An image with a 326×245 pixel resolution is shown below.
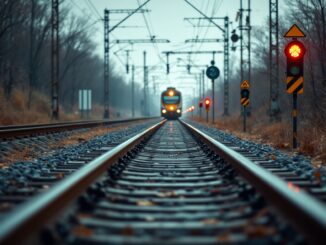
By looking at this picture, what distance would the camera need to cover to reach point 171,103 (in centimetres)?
5362

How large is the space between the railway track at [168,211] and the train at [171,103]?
46.6 meters

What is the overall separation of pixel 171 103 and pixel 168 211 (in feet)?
160

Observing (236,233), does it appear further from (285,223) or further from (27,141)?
(27,141)

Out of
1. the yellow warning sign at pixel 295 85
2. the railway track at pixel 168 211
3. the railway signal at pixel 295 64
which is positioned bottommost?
the railway track at pixel 168 211

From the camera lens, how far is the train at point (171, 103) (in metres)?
53.7

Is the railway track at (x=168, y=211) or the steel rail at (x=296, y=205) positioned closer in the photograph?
the steel rail at (x=296, y=205)

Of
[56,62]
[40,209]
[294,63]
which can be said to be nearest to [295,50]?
[294,63]

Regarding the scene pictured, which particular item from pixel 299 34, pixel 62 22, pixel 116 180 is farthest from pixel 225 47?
pixel 116 180

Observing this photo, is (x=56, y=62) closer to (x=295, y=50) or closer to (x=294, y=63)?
(x=294, y=63)

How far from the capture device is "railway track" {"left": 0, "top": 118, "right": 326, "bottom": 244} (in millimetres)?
3588

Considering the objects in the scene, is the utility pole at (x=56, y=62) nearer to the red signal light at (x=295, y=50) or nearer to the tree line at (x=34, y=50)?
the tree line at (x=34, y=50)

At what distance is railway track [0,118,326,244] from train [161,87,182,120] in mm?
46571

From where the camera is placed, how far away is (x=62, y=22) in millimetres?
57188

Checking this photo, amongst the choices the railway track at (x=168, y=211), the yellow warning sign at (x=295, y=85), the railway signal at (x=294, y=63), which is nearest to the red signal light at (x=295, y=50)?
the railway signal at (x=294, y=63)
